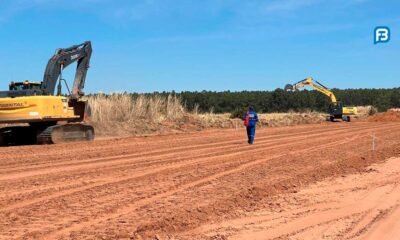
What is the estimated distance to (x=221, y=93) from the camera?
9088 centimetres

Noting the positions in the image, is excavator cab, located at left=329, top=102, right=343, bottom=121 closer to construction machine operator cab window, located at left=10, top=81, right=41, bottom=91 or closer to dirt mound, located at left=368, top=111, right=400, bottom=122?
dirt mound, located at left=368, top=111, right=400, bottom=122

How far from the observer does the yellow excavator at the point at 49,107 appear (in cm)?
2220

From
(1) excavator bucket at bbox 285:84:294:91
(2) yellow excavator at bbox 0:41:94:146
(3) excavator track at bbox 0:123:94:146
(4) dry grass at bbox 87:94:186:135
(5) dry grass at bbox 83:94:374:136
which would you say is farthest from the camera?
(1) excavator bucket at bbox 285:84:294:91

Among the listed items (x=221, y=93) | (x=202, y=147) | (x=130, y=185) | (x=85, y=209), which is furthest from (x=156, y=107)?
(x=221, y=93)

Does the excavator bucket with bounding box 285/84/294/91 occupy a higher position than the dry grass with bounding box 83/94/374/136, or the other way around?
the excavator bucket with bounding box 285/84/294/91

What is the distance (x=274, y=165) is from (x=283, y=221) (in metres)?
6.92

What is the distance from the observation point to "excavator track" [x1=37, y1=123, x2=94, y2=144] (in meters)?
22.8

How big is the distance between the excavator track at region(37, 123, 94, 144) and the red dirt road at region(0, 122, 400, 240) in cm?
490

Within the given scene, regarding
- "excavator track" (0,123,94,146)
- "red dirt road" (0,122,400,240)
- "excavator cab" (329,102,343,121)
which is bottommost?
"red dirt road" (0,122,400,240)

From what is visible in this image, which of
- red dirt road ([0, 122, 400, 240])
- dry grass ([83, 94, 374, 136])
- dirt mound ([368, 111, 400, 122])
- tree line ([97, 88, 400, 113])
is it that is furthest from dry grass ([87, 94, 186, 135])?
tree line ([97, 88, 400, 113])

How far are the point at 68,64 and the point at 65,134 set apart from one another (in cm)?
351

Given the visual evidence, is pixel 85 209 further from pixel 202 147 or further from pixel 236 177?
pixel 202 147

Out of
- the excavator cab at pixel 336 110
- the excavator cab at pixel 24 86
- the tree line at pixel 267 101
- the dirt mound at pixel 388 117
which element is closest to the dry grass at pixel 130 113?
the excavator cab at pixel 24 86

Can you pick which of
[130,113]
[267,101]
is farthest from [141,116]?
[267,101]
